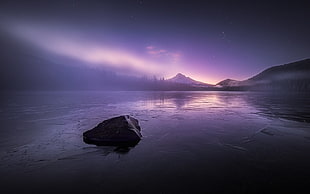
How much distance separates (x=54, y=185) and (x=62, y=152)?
3553 millimetres

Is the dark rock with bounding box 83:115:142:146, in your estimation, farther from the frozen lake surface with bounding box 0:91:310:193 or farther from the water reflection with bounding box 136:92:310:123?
the water reflection with bounding box 136:92:310:123

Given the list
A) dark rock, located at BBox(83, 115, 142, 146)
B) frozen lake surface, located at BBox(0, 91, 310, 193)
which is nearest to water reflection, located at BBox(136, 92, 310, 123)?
frozen lake surface, located at BBox(0, 91, 310, 193)

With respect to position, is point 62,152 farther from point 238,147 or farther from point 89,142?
point 238,147

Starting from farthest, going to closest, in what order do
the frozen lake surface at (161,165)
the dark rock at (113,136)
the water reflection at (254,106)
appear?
the water reflection at (254,106)
the dark rock at (113,136)
the frozen lake surface at (161,165)

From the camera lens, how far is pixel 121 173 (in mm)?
6613

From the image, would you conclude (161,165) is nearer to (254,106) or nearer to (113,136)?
(113,136)

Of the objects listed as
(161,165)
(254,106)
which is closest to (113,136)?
(161,165)

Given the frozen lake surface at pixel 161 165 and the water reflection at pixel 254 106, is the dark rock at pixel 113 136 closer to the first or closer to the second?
the frozen lake surface at pixel 161 165

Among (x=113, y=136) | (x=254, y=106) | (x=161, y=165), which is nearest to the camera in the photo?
(x=161, y=165)

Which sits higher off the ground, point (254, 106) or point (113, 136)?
point (113, 136)

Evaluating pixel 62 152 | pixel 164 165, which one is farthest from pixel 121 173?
pixel 62 152

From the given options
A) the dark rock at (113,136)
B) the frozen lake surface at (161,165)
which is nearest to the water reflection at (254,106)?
the frozen lake surface at (161,165)

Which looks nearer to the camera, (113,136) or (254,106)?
(113,136)

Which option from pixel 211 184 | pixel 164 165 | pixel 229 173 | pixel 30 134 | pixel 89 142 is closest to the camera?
pixel 211 184
